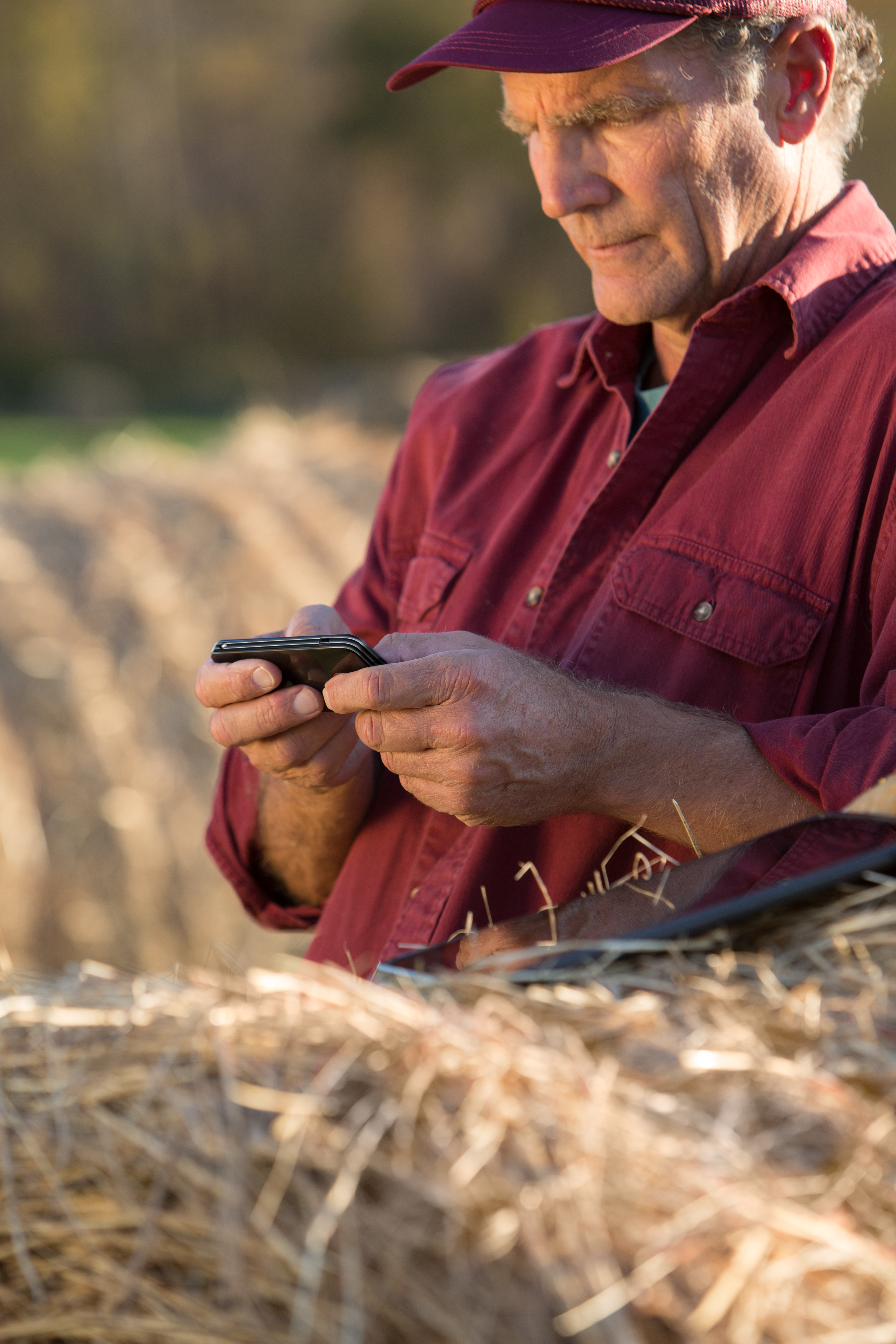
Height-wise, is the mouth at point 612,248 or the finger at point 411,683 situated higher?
the mouth at point 612,248

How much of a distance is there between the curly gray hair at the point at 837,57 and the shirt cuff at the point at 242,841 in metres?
1.17

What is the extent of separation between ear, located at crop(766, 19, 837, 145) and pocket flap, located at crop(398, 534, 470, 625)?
70cm

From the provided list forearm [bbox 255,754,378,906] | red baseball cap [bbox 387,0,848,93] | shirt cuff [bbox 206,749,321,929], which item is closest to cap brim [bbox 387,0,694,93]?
red baseball cap [bbox 387,0,848,93]

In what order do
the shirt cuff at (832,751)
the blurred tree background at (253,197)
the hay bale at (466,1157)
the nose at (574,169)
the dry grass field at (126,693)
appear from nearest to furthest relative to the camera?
the hay bale at (466,1157) → the shirt cuff at (832,751) → the nose at (574,169) → the dry grass field at (126,693) → the blurred tree background at (253,197)

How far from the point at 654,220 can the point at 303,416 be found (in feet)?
13.6

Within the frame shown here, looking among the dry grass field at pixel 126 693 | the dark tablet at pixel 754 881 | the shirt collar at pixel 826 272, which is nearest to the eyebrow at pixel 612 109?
the shirt collar at pixel 826 272

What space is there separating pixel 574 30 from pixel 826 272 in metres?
0.43

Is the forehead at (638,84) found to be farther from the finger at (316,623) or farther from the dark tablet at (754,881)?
the dark tablet at (754,881)

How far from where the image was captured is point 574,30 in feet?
5.15

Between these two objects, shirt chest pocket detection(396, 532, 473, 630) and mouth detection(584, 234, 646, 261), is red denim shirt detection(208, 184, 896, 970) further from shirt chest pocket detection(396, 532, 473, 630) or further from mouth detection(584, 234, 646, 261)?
mouth detection(584, 234, 646, 261)

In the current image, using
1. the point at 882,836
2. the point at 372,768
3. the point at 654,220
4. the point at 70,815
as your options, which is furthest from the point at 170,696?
the point at 882,836

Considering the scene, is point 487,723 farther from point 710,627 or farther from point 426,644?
point 710,627

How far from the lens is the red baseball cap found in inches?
60.6

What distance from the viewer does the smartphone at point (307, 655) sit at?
1.51 meters
